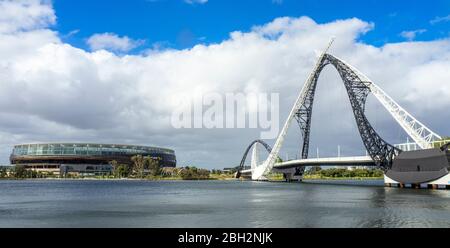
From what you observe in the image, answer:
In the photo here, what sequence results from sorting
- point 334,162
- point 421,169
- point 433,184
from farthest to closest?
point 334,162 → point 421,169 → point 433,184

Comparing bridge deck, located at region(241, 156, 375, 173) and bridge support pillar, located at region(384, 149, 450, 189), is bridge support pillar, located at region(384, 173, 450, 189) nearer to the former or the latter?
bridge support pillar, located at region(384, 149, 450, 189)

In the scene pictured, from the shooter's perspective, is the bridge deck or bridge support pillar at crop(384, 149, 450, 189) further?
the bridge deck

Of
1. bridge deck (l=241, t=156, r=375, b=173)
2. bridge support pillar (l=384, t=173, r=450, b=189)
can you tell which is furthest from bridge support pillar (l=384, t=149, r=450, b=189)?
bridge deck (l=241, t=156, r=375, b=173)

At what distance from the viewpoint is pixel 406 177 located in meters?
110

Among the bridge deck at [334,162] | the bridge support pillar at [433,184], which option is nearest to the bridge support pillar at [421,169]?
the bridge support pillar at [433,184]

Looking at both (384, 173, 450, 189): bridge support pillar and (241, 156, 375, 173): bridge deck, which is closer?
(384, 173, 450, 189): bridge support pillar

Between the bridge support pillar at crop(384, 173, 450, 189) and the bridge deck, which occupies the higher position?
the bridge deck

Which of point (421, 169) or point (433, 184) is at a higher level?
point (421, 169)

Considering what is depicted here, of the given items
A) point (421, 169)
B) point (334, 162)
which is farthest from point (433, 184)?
point (334, 162)

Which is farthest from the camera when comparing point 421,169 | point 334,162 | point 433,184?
point 334,162

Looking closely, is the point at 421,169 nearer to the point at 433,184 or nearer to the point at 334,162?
the point at 433,184

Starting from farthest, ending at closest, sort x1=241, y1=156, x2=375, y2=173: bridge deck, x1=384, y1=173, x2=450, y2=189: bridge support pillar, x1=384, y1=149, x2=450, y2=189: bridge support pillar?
x1=241, y1=156, x2=375, y2=173: bridge deck, x1=384, y1=173, x2=450, y2=189: bridge support pillar, x1=384, y1=149, x2=450, y2=189: bridge support pillar

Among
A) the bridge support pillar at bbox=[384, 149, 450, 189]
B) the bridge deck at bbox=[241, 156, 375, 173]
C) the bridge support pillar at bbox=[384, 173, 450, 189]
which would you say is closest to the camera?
the bridge support pillar at bbox=[384, 149, 450, 189]
